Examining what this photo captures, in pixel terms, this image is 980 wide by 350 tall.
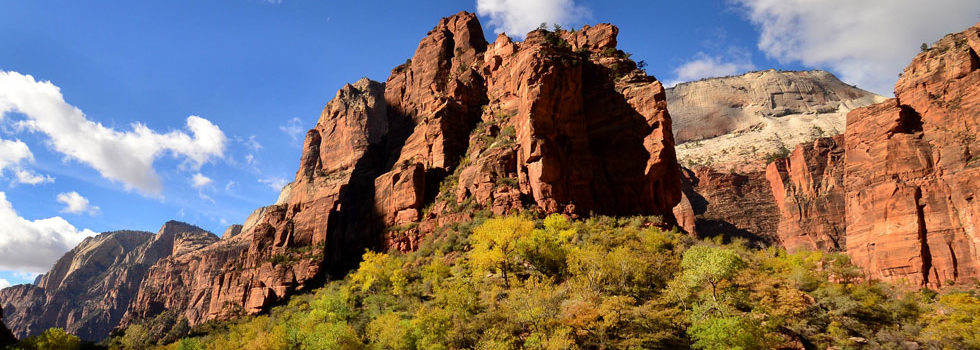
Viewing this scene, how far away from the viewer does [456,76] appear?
70.6m

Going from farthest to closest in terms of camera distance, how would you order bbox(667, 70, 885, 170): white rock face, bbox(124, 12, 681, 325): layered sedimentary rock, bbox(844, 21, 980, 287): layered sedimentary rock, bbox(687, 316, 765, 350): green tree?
bbox(667, 70, 885, 170): white rock face < bbox(844, 21, 980, 287): layered sedimentary rock < bbox(124, 12, 681, 325): layered sedimentary rock < bbox(687, 316, 765, 350): green tree

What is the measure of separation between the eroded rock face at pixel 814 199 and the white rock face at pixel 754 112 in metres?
26.1

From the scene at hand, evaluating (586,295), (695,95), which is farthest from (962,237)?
(695,95)

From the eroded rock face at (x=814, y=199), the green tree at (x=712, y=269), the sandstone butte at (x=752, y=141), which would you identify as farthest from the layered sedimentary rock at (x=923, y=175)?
the green tree at (x=712, y=269)

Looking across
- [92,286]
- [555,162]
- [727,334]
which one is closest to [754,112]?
[555,162]

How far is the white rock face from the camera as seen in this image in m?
134

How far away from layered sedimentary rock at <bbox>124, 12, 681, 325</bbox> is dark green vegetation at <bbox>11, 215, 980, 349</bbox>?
5056 mm

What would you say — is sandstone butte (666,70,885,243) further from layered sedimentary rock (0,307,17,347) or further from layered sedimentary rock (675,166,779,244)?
layered sedimentary rock (0,307,17,347)

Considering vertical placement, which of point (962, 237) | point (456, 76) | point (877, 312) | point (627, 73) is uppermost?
point (456, 76)

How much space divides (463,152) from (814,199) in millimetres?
69599

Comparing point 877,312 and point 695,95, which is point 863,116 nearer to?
point 877,312

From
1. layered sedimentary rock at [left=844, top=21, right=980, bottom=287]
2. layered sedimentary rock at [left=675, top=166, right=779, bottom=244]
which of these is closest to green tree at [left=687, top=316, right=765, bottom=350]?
layered sedimentary rock at [left=844, top=21, right=980, bottom=287]

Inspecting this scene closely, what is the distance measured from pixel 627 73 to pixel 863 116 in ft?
123

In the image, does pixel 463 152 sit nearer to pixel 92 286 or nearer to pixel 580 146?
pixel 580 146
